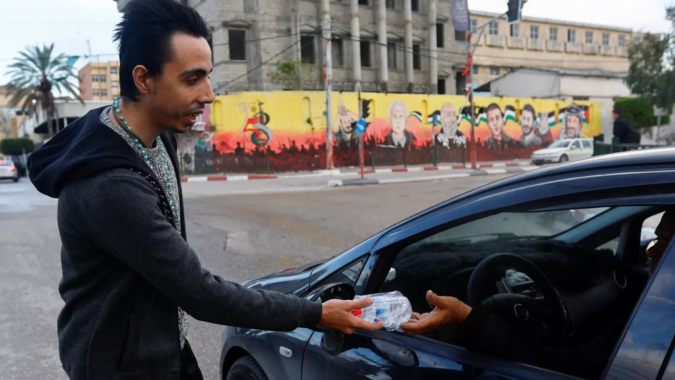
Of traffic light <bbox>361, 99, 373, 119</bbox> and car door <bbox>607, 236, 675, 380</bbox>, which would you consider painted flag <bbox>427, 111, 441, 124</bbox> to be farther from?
car door <bbox>607, 236, 675, 380</bbox>

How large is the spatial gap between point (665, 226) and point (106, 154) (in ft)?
5.69

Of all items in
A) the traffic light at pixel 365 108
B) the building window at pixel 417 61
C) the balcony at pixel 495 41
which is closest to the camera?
the traffic light at pixel 365 108

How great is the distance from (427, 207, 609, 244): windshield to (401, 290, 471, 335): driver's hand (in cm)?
73

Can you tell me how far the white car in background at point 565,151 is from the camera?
25.0m

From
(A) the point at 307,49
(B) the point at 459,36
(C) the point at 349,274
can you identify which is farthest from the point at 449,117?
(C) the point at 349,274

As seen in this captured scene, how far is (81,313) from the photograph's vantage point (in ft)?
4.69

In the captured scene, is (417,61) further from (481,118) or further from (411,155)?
(411,155)

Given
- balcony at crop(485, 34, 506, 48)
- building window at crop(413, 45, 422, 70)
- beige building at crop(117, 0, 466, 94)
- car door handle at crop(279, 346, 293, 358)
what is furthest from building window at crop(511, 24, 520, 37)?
car door handle at crop(279, 346, 293, 358)

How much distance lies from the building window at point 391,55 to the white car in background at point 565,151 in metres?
14.4

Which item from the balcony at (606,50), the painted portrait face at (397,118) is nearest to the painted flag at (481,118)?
the painted portrait face at (397,118)

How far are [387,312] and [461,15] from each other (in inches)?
893

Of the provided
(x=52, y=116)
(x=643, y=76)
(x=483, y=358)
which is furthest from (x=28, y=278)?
(x=52, y=116)

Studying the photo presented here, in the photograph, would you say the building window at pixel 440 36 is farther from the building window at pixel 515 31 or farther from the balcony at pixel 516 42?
the building window at pixel 515 31

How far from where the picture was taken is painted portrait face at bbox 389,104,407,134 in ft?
96.1
